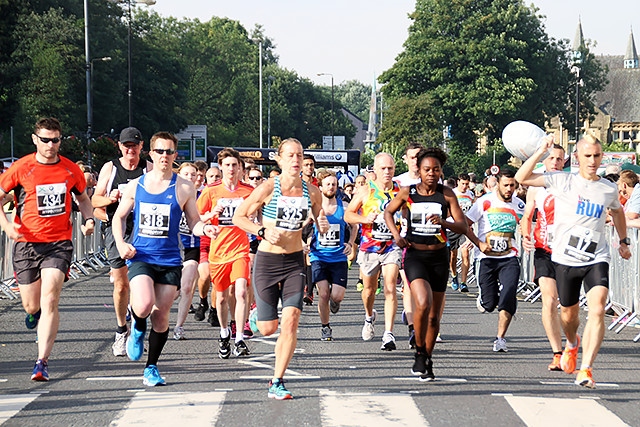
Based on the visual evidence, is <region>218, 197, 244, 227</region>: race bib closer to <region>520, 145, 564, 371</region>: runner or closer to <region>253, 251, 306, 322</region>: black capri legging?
<region>253, 251, 306, 322</region>: black capri legging

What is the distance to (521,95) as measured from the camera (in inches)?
3034

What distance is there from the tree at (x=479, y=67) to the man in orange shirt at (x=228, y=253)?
218 ft

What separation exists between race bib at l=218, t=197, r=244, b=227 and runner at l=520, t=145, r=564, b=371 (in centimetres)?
286

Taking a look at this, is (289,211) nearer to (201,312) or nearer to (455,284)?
(201,312)

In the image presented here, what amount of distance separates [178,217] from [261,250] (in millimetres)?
758

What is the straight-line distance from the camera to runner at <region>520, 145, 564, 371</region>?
10594 mm

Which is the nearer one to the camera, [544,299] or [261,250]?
[261,250]

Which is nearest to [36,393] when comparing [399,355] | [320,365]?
[320,365]

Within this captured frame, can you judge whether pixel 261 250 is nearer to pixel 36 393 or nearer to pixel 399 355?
pixel 36 393

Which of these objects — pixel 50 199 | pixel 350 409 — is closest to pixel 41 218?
pixel 50 199

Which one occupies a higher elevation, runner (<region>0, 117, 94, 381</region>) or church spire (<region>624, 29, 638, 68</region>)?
church spire (<region>624, 29, 638, 68</region>)

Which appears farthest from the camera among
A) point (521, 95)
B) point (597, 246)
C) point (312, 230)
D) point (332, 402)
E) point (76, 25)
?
point (521, 95)

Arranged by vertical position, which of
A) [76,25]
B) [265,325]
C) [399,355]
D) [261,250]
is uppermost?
[76,25]

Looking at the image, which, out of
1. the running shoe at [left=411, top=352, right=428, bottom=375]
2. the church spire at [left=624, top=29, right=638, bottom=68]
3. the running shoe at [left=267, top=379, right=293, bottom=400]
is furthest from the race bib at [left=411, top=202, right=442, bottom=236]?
the church spire at [left=624, top=29, right=638, bottom=68]
